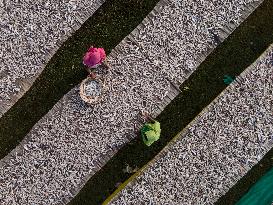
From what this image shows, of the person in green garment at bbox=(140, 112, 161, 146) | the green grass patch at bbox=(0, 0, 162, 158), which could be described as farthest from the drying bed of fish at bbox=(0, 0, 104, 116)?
the person in green garment at bbox=(140, 112, 161, 146)

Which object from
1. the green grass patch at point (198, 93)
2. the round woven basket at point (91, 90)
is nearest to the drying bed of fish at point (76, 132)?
the round woven basket at point (91, 90)

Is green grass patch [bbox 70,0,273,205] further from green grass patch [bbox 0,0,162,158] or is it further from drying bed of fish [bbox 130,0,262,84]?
green grass patch [bbox 0,0,162,158]

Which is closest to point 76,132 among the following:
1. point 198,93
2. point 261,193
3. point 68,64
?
point 68,64

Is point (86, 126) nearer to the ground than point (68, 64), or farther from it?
nearer to the ground

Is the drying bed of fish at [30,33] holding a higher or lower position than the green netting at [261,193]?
lower

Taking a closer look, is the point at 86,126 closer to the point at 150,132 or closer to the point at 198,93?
the point at 150,132

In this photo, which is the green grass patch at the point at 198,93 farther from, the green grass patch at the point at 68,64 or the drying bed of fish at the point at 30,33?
the drying bed of fish at the point at 30,33

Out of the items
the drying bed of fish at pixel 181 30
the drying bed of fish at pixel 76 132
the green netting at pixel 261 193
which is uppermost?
the drying bed of fish at pixel 181 30
